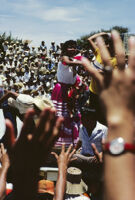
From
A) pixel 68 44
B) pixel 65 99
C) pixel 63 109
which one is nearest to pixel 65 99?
pixel 65 99

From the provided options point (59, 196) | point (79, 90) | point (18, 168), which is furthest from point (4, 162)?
point (79, 90)

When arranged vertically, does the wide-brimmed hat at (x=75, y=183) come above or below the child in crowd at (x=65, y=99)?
below

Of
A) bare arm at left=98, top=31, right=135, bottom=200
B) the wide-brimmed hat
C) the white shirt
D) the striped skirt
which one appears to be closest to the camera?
bare arm at left=98, top=31, right=135, bottom=200

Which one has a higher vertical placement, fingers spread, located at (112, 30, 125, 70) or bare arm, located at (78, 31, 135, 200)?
fingers spread, located at (112, 30, 125, 70)

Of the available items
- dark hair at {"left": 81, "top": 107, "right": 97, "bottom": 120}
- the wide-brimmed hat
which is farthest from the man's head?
the wide-brimmed hat

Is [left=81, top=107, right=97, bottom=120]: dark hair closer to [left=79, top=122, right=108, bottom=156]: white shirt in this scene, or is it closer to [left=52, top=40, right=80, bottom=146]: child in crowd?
[left=79, top=122, right=108, bottom=156]: white shirt

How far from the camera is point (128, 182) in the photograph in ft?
3.14

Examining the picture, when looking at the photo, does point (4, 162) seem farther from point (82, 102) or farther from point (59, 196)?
point (82, 102)

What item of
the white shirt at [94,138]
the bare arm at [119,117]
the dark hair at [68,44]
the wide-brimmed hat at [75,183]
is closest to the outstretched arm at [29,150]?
the bare arm at [119,117]

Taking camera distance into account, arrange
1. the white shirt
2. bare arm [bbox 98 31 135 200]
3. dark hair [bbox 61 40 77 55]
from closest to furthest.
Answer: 1. bare arm [bbox 98 31 135 200]
2. the white shirt
3. dark hair [bbox 61 40 77 55]

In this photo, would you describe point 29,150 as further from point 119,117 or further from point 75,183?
point 75,183

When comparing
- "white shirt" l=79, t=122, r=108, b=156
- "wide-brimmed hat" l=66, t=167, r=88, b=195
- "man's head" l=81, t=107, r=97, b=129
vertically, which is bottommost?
"wide-brimmed hat" l=66, t=167, r=88, b=195

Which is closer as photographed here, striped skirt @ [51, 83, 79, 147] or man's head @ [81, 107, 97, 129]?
man's head @ [81, 107, 97, 129]

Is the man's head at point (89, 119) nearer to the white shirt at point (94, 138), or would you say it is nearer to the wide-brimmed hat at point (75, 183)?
the white shirt at point (94, 138)
